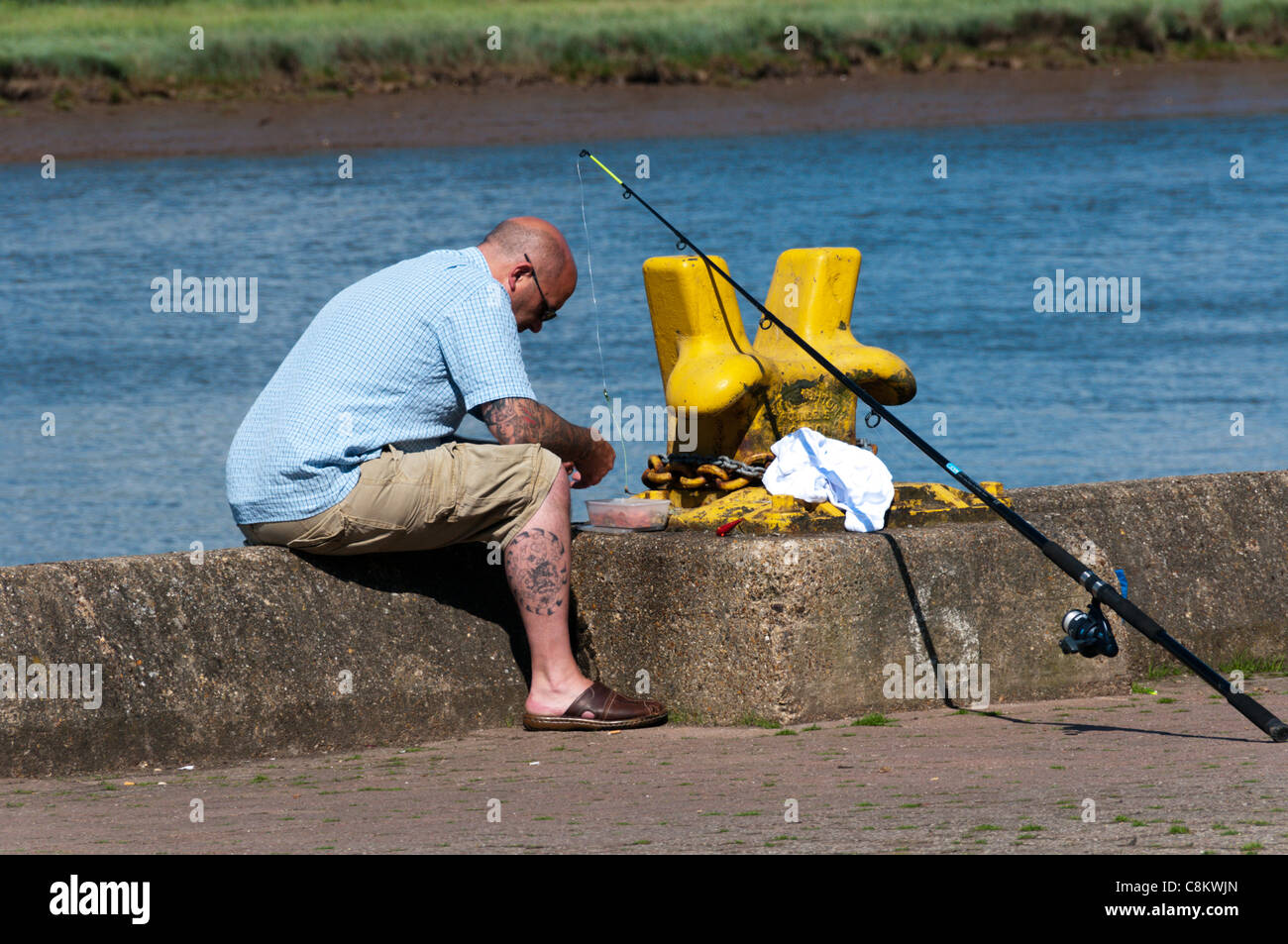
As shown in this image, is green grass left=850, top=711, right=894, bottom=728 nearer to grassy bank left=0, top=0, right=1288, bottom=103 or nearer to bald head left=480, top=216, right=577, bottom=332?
bald head left=480, top=216, right=577, bottom=332

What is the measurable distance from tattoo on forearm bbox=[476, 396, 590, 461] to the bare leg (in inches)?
4.5

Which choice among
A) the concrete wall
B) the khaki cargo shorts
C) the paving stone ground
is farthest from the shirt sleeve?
the paving stone ground

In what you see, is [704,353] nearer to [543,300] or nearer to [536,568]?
[543,300]

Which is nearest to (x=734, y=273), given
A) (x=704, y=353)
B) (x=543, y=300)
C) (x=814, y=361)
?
(x=814, y=361)

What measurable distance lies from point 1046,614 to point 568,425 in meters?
1.47

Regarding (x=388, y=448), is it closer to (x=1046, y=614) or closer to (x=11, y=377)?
(x=1046, y=614)

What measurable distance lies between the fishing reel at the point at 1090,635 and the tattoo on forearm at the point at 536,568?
1320mm

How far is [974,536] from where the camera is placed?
538 centimetres

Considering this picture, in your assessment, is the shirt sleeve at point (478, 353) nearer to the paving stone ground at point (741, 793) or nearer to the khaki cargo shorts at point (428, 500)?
the khaki cargo shorts at point (428, 500)

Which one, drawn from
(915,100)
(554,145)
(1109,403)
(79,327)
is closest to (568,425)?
(1109,403)

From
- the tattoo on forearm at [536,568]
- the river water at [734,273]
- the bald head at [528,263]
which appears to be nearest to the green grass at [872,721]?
the tattoo on forearm at [536,568]

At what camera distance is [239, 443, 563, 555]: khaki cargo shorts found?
192 inches

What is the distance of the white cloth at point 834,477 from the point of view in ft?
17.5

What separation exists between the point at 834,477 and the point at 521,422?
926 mm
